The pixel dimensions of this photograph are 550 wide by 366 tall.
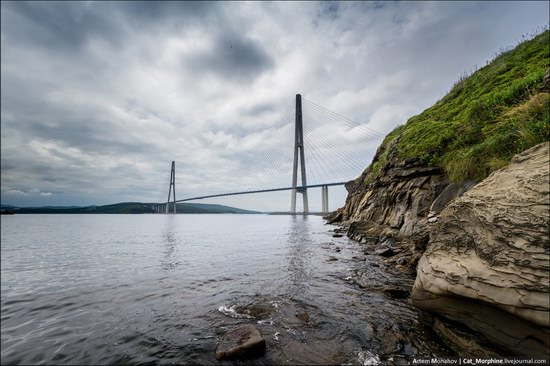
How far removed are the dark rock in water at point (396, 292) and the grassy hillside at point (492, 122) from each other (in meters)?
4.67

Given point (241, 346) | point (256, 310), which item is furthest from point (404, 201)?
point (241, 346)

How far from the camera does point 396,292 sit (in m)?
7.67

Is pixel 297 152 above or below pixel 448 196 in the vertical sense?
above

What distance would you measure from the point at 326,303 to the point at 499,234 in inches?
185

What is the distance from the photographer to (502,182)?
16.4 feet

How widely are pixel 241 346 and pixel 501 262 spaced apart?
189 inches

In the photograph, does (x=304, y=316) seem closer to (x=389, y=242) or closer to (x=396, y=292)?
(x=396, y=292)

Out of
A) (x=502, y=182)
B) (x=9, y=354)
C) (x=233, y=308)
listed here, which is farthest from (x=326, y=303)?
(x=9, y=354)

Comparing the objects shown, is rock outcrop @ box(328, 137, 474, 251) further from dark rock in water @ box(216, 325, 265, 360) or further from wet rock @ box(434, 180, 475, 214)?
dark rock in water @ box(216, 325, 265, 360)

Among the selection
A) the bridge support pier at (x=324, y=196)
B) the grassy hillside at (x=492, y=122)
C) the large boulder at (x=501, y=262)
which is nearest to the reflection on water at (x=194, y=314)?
the large boulder at (x=501, y=262)

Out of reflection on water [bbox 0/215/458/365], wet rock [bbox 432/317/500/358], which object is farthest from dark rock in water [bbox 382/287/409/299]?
wet rock [bbox 432/317/500/358]

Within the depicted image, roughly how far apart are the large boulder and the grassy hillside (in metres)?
2.54

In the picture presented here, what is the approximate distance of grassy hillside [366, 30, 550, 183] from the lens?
7109 millimetres

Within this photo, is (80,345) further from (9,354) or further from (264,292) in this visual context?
(264,292)
